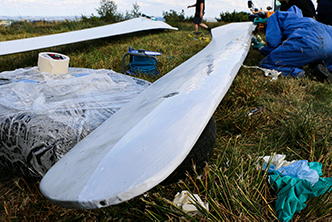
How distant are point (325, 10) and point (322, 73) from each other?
6.95ft

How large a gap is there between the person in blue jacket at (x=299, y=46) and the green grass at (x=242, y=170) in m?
0.25

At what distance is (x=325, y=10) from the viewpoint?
3846 millimetres

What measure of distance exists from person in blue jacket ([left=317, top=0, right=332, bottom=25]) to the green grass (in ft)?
7.43

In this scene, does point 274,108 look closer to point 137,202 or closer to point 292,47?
point 292,47

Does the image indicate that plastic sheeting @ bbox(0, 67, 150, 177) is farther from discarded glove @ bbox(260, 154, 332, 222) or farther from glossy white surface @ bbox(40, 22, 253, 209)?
discarded glove @ bbox(260, 154, 332, 222)

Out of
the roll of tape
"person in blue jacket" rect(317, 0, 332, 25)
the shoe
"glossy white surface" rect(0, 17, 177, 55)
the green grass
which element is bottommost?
the green grass

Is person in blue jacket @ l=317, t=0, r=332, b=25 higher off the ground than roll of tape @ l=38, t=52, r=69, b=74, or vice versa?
person in blue jacket @ l=317, t=0, r=332, b=25

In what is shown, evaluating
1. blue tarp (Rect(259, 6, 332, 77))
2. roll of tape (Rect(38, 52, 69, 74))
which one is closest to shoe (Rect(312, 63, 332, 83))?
blue tarp (Rect(259, 6, 332, 77))

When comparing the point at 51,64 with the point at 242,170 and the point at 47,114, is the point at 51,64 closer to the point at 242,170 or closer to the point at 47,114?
the point at 47,114

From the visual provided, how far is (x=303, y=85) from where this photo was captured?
254 centimetres

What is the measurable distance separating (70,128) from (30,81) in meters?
0.85

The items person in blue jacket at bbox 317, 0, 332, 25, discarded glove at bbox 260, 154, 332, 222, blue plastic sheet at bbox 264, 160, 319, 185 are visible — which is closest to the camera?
discarded glove at bbox 260, 154, 332, 222

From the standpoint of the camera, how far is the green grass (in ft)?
3.07

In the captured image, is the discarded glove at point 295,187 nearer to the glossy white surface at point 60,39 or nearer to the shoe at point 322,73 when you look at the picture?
the shoe at point 322,73
